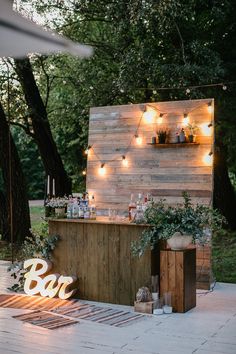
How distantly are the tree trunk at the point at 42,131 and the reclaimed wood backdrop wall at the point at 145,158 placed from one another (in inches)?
128

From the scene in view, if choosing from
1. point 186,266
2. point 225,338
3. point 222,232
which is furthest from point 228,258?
point 225,338

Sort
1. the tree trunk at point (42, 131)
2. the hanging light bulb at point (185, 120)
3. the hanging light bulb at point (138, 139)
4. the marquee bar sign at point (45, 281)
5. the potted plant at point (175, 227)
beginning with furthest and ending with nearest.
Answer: the tree trunk at point (42, 131)
the hanging light bulb at point (138, 139)
the hanging light bulb at point (185, 120)
the marquee bar sign at point (45, 281)
the potted plant at point (175, 227)

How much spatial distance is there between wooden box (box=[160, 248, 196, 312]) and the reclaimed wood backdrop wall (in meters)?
1.30

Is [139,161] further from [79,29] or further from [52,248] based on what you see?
[79,29]

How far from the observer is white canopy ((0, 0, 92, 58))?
6.22 feet

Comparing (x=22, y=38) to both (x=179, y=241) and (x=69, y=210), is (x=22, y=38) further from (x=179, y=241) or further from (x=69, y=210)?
(x=69, y=210)

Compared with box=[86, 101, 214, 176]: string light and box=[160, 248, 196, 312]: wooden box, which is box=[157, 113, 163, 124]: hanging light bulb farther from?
box=[160, 248, 196, 312]: wooden box

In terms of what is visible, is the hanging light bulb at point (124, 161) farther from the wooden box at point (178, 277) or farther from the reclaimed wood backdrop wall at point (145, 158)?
the wooden box at point (178, 277)

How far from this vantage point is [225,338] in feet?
13.6

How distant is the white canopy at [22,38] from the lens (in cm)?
189

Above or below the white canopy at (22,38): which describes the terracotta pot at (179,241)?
below

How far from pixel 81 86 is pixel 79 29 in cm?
143

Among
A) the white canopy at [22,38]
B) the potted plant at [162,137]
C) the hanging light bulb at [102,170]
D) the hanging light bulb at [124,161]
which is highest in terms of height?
the potted plant at [162,137]

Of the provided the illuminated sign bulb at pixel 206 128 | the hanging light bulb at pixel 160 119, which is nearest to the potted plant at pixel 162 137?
the hanging light bulb at pixel 160 119
